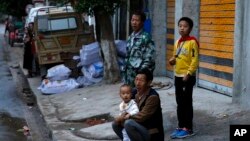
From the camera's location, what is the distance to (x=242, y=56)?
7918mm

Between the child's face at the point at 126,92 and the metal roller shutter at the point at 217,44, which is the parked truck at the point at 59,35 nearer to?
the metal roller shutter at the point at 217,44

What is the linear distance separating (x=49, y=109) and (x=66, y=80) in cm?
233

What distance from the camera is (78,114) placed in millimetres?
9508

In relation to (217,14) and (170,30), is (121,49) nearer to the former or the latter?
(170,30)

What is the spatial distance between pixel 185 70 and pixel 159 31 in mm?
5556

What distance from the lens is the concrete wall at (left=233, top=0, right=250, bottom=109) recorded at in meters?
7.78

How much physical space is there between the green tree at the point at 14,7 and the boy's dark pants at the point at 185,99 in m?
24.4

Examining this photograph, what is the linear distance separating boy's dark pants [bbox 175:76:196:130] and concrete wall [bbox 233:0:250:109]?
4.58 ft

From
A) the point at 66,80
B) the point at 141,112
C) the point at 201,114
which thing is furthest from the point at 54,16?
the point at 141,112

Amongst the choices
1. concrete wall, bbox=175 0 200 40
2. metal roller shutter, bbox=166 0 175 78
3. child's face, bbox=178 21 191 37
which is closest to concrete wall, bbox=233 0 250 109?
child's face, bbox=178 21 191 37

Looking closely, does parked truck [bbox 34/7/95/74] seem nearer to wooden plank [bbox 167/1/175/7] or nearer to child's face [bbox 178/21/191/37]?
wooden plank [bbox 167/1/175/7]

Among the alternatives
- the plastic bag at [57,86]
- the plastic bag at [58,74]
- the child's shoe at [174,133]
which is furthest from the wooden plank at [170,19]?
the child's shoe at [174,133]

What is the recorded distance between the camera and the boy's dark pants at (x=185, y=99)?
6.62 metres

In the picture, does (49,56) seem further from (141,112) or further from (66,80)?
(141,112)
